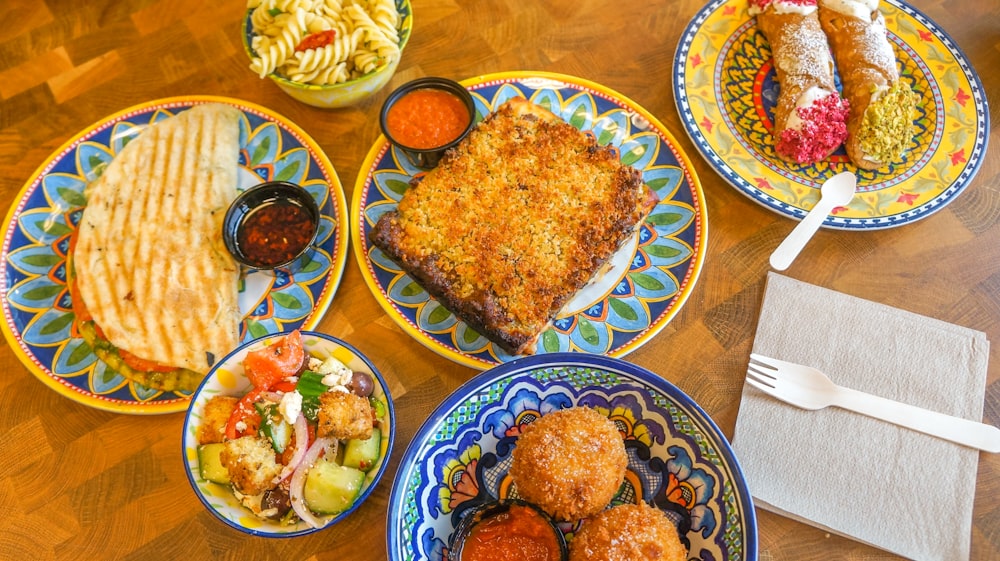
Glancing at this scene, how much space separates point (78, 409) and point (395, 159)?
203 cm

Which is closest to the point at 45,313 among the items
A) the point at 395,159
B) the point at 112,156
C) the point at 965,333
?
the point at 112,156

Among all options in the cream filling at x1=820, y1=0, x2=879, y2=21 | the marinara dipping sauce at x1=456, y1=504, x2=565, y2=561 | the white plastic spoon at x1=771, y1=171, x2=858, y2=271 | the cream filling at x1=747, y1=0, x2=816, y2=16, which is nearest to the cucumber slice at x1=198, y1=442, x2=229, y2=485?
the marinara dipping sauce at x1=456, y1=504, x2=565, y2=561

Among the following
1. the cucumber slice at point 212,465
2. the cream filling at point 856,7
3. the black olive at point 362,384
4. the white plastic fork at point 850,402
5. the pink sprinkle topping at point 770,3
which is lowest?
the cucumber slice at point 212,465

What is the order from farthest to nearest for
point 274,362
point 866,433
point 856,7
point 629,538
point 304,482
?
point 856,7 < point 866,433 < point 274,362 < point 304,482 < point 629,538

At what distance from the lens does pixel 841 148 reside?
3.46m

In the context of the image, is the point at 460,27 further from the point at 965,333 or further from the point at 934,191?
the point at 965,333

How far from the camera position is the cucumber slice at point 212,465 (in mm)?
2617

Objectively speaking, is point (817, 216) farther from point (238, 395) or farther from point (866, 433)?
point (238, 395)

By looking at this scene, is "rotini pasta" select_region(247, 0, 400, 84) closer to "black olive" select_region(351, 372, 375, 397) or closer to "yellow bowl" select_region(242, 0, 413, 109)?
"yellow bowl" select_region(242, 0, 413, 109)

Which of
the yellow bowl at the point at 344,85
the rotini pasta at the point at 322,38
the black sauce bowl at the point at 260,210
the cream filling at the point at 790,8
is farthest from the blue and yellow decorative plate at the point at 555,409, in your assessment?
the cream filling at the point at 790,8

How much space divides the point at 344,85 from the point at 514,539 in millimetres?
2413

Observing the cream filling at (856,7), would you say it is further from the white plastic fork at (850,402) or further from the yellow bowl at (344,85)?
the yellow bowl at (344,85)

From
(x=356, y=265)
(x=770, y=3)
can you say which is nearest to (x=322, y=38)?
(x=356, y=265)

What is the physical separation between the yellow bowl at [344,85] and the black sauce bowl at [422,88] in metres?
0.19
